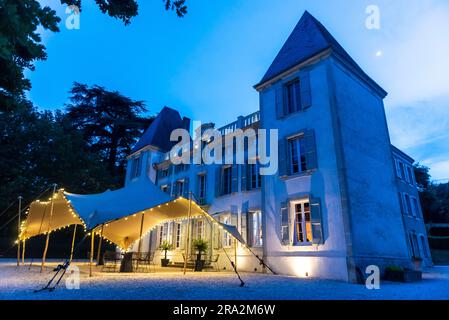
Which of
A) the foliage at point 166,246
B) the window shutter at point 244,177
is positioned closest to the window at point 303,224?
the window shutter at point 244,177

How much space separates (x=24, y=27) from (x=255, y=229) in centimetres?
948

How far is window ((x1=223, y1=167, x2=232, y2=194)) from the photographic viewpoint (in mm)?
12761

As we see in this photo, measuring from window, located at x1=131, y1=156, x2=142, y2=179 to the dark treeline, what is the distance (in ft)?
12.1

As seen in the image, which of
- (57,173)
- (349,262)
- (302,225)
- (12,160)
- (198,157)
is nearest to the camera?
(349,262)

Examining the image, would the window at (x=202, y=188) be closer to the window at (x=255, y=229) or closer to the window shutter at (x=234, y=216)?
the window shutter at (x=234, y=216)

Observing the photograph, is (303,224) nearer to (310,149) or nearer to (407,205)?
(310,149)

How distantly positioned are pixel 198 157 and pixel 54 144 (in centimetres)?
1153

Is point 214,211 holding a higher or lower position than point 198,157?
lower

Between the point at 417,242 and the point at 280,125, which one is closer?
the point at 280,125

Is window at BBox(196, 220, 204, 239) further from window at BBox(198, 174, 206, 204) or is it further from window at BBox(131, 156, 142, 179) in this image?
window at BBox(131, 156, 142, 179)

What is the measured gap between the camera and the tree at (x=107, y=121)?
25.2m

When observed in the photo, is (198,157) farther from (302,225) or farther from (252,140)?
(302,225)
